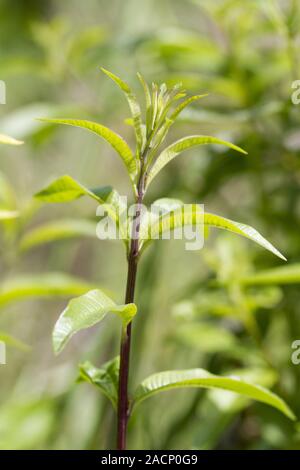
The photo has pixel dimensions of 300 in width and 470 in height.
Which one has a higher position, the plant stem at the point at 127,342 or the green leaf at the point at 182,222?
the green leaf at the point at 182,222

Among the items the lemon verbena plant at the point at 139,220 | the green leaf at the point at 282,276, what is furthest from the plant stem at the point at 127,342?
the green leaf at the point at 282,276

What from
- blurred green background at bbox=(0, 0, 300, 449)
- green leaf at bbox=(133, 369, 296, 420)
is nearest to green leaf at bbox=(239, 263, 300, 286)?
blurred green background at bbox=(0, 0, 300, 449)

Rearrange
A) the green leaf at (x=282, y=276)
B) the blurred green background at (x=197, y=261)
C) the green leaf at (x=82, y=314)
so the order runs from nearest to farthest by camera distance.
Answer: the green leaf at (x=82, y=314)
the green leaf at (x=282, y=276)
the blurred green background at (x=197, y=261)

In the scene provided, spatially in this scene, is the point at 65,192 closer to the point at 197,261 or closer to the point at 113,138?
the point at 113,138

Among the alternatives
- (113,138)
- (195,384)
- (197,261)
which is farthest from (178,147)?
(197,261)

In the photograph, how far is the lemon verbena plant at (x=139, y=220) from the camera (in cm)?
39

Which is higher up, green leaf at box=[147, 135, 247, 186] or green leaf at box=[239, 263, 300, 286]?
green leaf at box=[147, 135, 247, 186]

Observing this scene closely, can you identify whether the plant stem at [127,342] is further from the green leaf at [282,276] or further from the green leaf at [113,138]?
the green leaf at [282,276]

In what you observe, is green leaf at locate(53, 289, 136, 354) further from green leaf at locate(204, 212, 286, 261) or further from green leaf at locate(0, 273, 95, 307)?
green leaf at locate(0, 273, 95, 307)

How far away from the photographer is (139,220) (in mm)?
416

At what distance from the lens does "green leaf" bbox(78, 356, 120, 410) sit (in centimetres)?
43

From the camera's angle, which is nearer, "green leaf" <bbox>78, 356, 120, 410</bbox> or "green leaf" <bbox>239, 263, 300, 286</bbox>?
"green leaf" <bbox>78, 356, 120, 410</bbox>

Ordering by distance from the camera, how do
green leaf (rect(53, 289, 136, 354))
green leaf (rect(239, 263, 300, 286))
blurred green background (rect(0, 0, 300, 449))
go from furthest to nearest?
blurred green background (rect(0, 0, 300, 449)) < green leaf (rect(239, 263, 300, 286)) < green leaf (rect(53, 289, 136, 354))

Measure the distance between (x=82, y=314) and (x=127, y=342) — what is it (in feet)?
0.18
